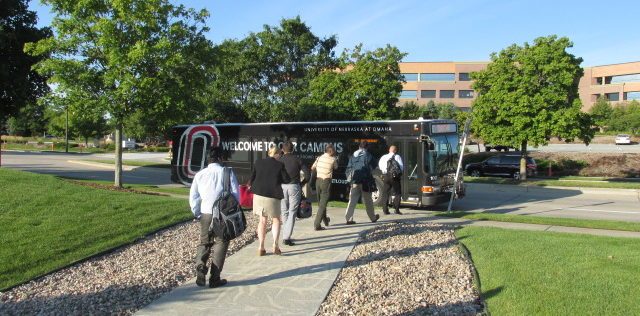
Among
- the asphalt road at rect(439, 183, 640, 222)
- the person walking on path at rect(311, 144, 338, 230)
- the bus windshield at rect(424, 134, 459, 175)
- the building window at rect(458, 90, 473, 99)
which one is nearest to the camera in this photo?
the person walking on path at rect(311, 144, 338, 230)

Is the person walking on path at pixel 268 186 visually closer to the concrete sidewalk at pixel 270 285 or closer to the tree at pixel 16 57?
the concrete sidewalk at pixel 270 285

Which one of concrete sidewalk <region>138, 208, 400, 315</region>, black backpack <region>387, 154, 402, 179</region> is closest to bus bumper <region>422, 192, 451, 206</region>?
black backpack <region>387, 154, 402, 179</region>

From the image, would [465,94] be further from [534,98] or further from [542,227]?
[542,227]

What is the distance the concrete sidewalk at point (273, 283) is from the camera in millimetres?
5312

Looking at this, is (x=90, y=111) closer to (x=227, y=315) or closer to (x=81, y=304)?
(x=81, y=304)

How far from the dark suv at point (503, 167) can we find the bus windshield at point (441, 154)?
1458 centimetres

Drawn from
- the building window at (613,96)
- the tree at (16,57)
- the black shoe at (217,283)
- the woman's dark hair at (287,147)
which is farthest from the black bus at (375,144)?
the building window at (613,96)

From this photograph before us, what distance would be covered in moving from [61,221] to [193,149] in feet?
31.7

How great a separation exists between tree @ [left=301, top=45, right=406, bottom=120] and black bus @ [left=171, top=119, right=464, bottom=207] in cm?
970

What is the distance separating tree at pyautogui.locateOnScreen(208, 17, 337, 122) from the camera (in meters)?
31.4

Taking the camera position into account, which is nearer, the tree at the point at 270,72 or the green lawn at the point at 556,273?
the green lawn at the point at 556,273

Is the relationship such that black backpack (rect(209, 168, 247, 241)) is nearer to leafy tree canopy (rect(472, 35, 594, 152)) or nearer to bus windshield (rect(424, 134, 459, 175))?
bus windshield (rect(424, 134, 459, 175))

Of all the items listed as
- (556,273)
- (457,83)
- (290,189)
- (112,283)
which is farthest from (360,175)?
(457,83)

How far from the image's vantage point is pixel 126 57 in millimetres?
14414
